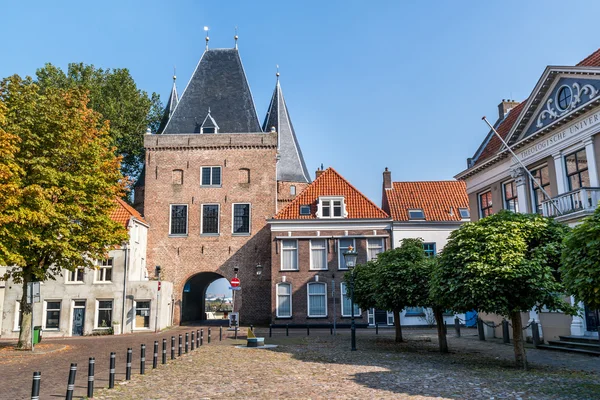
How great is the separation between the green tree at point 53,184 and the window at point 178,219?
15201 mm

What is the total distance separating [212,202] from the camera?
36.8 meters

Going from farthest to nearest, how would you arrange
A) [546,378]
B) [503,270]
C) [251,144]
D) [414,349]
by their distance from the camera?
[251,144] < [414,349] < [503,270] < [546,378]

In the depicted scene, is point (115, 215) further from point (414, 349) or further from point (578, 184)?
point (578, 184)

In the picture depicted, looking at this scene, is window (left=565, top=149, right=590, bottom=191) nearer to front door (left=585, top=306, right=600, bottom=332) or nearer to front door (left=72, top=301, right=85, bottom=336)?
front door (left=585, top=306, right=600, bottom=332)

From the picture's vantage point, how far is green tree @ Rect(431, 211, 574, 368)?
12828 mm

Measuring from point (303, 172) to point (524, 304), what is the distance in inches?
1319

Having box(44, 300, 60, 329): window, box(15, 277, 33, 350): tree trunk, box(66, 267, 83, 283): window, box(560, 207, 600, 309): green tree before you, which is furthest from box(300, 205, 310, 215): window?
box(560, 207, 600, 309): green tree

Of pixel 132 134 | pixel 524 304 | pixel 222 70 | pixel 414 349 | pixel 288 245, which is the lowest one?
pixel 414 349

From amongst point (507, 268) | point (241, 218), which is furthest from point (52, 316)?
point (507, 268)

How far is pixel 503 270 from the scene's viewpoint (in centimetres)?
1271

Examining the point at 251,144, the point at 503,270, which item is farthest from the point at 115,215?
the point at 503,270

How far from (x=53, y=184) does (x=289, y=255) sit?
724 inches

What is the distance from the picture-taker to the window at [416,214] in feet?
118

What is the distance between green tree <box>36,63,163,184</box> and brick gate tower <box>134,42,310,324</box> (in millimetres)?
4993
